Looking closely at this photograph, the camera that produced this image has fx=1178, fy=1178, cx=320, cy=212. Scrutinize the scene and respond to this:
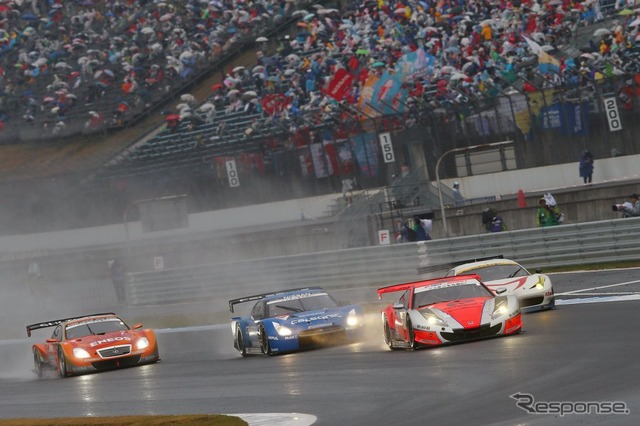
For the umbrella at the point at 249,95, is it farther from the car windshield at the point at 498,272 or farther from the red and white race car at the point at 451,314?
the red and white race car at the point at 451,314

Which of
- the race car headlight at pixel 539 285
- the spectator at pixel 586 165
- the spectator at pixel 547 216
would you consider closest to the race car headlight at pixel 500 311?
the race car headlight at pixel 539 285

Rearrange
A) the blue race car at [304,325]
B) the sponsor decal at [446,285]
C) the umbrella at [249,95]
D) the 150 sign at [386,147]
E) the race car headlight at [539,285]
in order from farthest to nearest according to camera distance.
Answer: the umbrella at [249,95]
the 150 sign at [386,147]
the race car headlight at [539,285]
the blue race car at [304,325]
the sponsor decal at [446,285]

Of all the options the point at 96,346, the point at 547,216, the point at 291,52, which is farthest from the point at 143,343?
the point at 291,52

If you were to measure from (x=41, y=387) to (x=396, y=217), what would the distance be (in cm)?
1680

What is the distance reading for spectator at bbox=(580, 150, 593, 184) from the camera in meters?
31.9

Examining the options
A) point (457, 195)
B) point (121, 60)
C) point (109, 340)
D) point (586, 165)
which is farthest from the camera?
point (121, 60)

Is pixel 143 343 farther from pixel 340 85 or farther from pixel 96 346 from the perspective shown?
pixel 340 85

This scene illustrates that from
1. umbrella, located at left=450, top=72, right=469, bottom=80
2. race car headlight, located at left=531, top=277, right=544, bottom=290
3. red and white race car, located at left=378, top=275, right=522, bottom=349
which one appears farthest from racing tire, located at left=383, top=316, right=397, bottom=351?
umbrella, located at left=450, top=72, right=469, bottom=80

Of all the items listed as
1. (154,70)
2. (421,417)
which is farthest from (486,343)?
(154,70)

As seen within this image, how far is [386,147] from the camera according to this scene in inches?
1388

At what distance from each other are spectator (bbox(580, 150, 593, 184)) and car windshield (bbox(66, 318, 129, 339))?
609 inches

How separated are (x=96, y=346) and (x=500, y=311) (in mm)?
7608

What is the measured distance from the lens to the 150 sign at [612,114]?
31.0 metres

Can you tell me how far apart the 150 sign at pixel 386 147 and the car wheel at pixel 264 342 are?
16.2m
